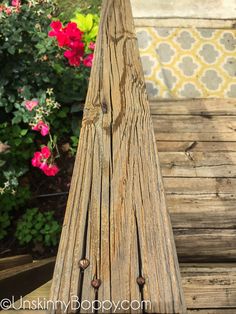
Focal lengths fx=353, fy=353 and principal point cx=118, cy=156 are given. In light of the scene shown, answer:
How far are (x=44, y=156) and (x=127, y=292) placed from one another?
166 centimetres

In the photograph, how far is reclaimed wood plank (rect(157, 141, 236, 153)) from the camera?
2.10m

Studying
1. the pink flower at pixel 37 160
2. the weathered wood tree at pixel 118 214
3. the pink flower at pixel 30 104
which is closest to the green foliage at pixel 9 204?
the pink flower at pixel 37 160

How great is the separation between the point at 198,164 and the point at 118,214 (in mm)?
1426

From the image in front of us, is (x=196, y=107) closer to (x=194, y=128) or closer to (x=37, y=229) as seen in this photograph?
(x=194, y=128)

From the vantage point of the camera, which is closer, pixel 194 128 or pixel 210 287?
pixel 210 287

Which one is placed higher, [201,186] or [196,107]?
[196,107]

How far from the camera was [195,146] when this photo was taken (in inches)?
83.1

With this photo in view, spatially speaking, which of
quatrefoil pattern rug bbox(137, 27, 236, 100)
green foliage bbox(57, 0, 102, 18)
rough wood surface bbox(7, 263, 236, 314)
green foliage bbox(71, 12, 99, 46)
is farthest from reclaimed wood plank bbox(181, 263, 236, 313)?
green foliage bbox(57, 0, 102, 18)

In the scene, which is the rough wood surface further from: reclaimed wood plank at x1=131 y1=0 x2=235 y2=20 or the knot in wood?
reclaimed wood plank at x1=131 y1=0 x2=235 y2=20

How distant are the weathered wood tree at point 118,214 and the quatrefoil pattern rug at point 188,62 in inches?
71.7

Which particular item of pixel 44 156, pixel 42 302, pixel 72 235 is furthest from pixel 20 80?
pixel 72 235

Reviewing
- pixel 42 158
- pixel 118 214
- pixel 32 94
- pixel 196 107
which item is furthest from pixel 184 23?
pixel 118 214

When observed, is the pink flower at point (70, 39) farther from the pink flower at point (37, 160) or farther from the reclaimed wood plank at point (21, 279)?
the reclaimed wood plank at point (21, 279)

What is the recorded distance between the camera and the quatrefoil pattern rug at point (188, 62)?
2.74 meters
